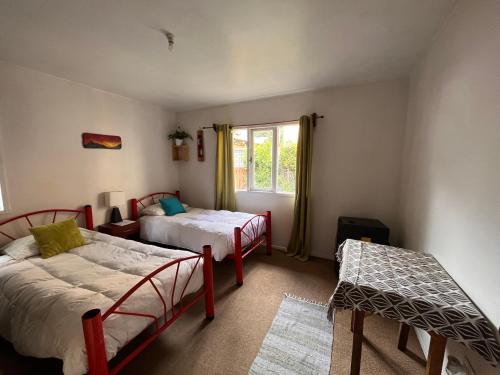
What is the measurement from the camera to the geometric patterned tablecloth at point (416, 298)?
3.22 feet

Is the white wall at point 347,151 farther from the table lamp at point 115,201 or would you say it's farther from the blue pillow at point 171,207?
the table lamp at point 115,201

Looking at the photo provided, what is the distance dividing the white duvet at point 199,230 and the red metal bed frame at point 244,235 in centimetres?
3

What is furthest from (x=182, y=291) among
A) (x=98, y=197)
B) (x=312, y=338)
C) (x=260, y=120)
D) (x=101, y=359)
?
(x=260, y=120)

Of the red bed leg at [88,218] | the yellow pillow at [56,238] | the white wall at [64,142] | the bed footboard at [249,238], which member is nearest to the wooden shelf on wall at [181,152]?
the white wall at [64,142]

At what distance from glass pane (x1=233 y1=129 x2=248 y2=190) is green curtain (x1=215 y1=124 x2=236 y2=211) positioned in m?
0.15

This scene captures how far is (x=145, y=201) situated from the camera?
3.80 metres

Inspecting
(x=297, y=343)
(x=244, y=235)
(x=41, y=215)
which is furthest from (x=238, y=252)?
(x=41, y=215)

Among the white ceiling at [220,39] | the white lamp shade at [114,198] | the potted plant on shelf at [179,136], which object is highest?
the white ceiling at [220,39]

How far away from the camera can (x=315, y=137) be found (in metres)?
3.17

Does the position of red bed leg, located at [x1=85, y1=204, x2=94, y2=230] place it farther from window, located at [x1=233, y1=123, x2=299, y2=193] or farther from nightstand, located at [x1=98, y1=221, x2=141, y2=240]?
window, located at [x1=233, y1=123, x2=299, y2=193]

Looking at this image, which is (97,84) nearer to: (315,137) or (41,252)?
(41,252)

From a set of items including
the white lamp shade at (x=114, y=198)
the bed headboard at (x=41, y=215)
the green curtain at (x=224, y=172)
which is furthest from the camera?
the green curtain at (x=224, y=172)

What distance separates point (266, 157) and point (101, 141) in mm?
2526

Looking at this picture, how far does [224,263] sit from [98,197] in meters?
2.09
